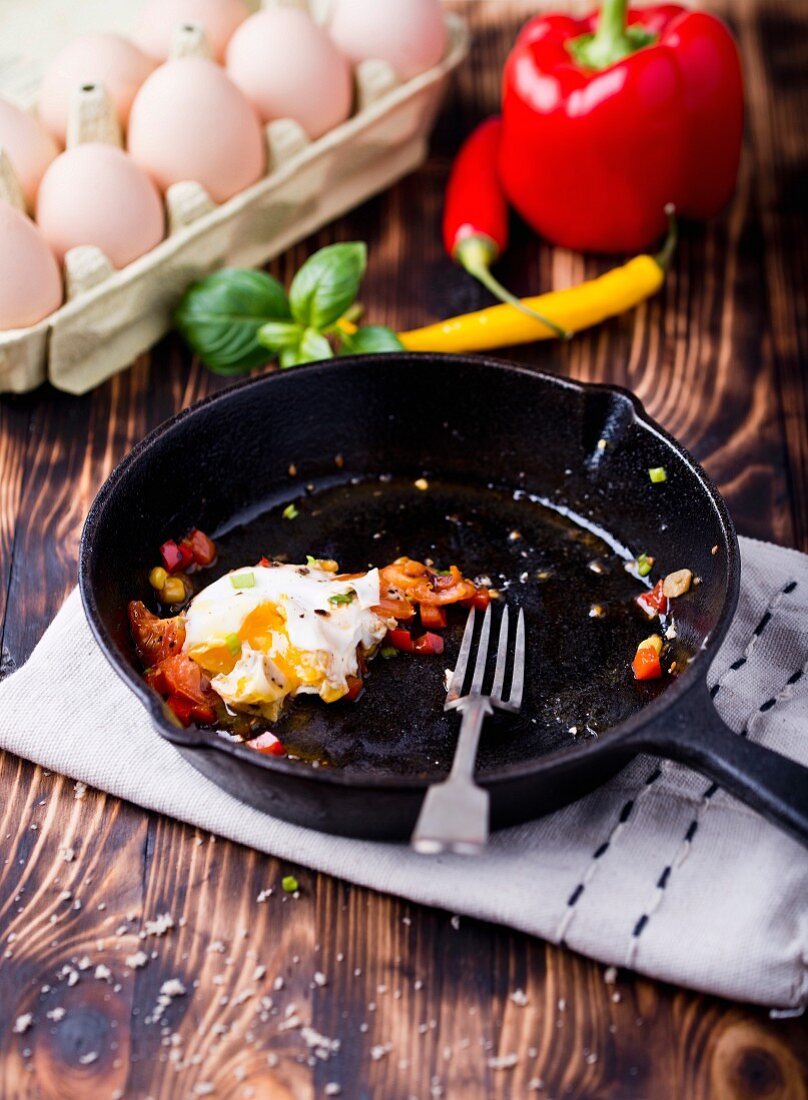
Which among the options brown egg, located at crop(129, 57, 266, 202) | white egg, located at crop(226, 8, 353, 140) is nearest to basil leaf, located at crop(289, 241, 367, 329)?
brown egg, located at crop(129, 57, 266, 202)

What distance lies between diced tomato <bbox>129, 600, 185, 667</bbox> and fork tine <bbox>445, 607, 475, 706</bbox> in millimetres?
427

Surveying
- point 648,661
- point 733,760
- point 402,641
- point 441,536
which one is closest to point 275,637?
point 402,641

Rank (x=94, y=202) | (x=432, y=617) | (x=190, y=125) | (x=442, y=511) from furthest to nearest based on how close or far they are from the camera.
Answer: (x=190, y=125) → (x=94, y=202) → (x=442, y=511) → (x=432, y=617)

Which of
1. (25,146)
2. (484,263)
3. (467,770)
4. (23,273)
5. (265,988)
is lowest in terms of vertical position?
(265,988)

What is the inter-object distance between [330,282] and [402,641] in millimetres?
833

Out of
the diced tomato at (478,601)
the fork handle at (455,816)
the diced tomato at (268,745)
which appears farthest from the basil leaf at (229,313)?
the fork handle at (455,816)

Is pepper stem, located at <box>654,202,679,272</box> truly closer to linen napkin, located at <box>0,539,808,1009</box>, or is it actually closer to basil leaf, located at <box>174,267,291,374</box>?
basil leaf, located at <box>174,267,291,374</box>

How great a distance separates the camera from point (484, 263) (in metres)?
2.87

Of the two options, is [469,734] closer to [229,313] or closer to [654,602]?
[654,602]

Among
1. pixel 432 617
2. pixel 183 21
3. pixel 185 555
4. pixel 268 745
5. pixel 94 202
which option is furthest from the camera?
pixel 183 21

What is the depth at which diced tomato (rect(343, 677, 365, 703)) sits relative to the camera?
6.55 feet

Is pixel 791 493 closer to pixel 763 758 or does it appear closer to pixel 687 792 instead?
pixel 687 792

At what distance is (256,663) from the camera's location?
194 cm

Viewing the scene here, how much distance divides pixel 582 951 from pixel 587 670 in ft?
1.55
